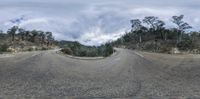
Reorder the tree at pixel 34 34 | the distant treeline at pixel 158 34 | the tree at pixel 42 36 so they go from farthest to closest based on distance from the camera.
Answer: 1. the tree at pixel 42 36
2. the tree at pixel 34 34
3. the distant treeline at pixel 158 34

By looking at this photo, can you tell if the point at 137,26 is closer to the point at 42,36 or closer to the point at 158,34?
the point at 158,34

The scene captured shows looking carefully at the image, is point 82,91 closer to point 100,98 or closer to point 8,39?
point 100,98

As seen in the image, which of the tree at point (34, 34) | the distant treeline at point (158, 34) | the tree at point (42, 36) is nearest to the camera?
the distant treeline at point (158, 34)

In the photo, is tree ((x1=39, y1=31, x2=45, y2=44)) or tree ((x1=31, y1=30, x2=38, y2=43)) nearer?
tree ((x1=31, y1=30, x2=38, y2=43))

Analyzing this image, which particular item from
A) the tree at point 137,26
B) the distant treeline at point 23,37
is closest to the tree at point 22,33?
the distant treeline at point 23,37

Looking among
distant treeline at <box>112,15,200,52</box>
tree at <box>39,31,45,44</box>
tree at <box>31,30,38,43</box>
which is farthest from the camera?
tree at <box>39,31,45,44</box>

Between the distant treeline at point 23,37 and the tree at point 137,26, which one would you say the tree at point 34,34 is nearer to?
the distant treeline at point 23,37

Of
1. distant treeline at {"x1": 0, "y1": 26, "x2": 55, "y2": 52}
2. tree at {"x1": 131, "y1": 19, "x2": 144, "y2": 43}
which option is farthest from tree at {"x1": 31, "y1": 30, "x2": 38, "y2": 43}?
tree at {"x1": 131, "y1": 19, "x2": 144, "y2": 43}

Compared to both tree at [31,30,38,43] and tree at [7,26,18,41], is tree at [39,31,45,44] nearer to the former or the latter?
tree at [31,30,38,43]

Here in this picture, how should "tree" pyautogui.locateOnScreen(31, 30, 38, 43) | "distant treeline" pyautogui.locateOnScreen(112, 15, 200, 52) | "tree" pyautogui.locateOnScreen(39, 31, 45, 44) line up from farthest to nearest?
1. "tree" pyautogui.locateOnScreen(39, 31, 45, 44)
2. "tree" pyautogui.locateOnScreen(31, 30, 38, 43)
3. "distant treeline" pyautogui.locateOnScreen(112, 15, 200, 52)

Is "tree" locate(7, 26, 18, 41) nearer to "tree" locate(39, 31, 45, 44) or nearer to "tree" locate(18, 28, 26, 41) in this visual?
"tree" locate(18, 28, 26, 41)

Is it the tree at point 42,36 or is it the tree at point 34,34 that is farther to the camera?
the tree at point 42,36

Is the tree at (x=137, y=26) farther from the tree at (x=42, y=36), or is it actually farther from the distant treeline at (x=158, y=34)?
the tree at (x=42, y=36)

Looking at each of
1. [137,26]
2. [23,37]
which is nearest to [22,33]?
[23,37]
